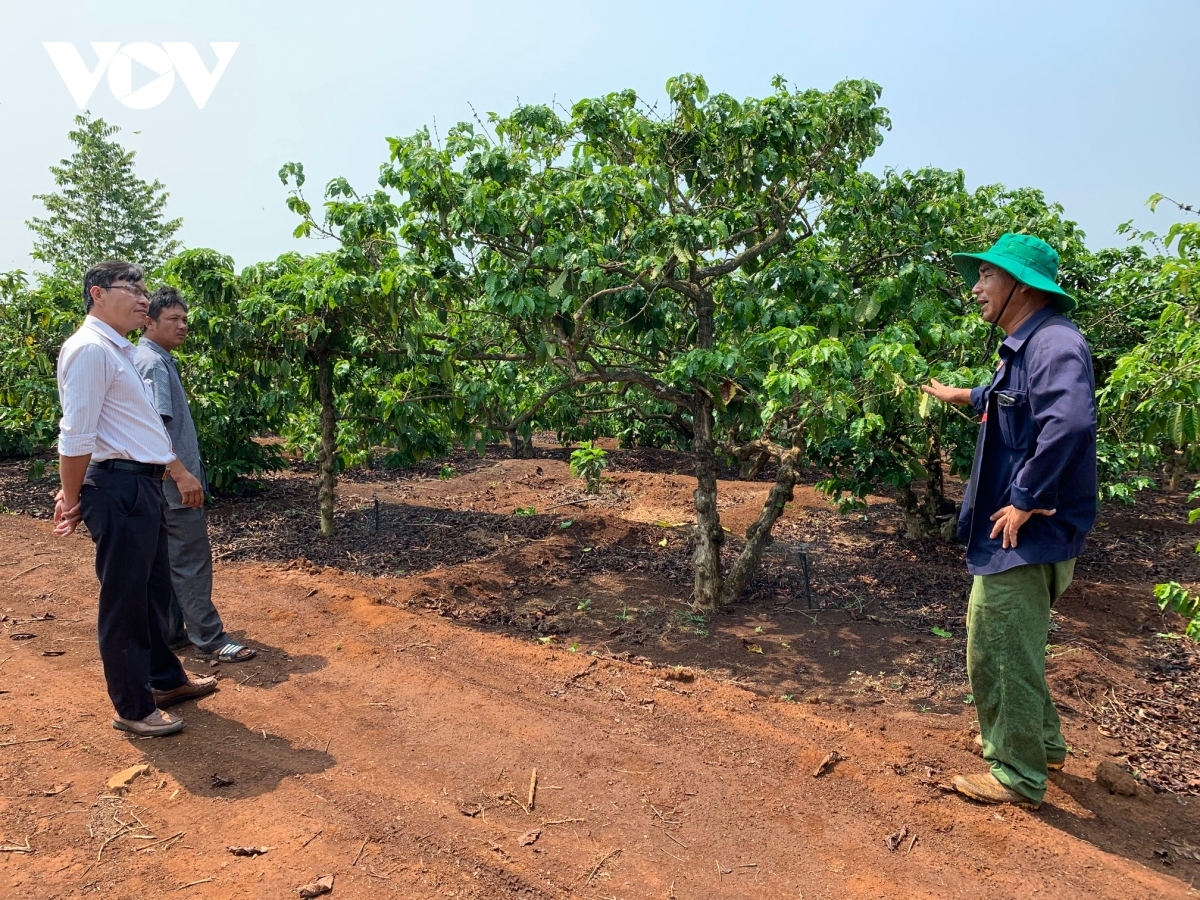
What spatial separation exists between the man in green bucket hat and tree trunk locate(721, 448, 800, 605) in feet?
6.73

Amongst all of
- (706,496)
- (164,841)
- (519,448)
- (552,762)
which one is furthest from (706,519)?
(519,448)

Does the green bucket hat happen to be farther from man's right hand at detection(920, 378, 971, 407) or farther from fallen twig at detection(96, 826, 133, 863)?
fallen twig at detection(96, 826, 133, 863)

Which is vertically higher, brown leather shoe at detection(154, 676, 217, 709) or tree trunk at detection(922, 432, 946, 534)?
tree trunk at detection(922, 432, 946, 534)

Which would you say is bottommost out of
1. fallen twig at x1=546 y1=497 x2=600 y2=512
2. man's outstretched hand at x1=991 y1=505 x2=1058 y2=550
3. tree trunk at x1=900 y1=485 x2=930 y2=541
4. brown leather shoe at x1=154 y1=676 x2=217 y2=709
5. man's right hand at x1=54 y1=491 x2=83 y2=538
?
brown leather shoe at x1=154 y1=676 x2=217 y2=709

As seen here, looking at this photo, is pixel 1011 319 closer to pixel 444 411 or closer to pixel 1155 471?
pixel 444 411

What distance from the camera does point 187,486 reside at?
353cm

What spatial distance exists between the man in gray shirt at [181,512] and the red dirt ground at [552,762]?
19 centimetres

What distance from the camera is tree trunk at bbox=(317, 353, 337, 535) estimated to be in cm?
675

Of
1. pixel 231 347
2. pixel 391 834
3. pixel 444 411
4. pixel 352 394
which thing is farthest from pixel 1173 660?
pixel 231 347

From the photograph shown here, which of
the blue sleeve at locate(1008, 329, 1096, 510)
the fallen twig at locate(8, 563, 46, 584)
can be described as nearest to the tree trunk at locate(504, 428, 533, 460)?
the fallen twig at locate(8, 563, 46, 584)

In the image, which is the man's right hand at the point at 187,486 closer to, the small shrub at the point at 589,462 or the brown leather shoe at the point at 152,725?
the brown leather shoe at the point at 152,725

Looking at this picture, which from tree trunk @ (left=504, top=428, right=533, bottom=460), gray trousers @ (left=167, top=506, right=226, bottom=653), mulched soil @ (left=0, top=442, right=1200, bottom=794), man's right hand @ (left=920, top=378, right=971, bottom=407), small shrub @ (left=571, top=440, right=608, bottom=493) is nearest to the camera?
man's right hand @ (left=920, top=378, right=971, bottom=407)

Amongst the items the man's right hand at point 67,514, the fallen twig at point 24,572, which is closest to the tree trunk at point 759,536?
the man's right hand at point 67,514

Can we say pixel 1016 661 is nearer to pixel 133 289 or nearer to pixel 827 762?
pixel 827 762
